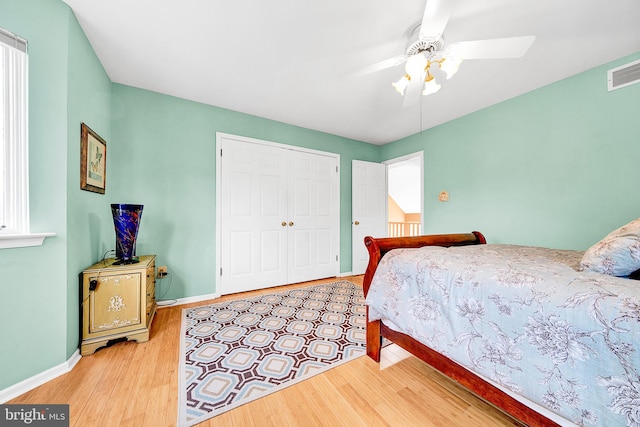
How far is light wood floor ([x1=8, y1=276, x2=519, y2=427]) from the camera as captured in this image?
115 centimetres

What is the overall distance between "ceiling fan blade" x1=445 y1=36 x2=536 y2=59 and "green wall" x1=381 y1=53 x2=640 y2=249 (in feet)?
4.27

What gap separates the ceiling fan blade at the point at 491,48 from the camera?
146 centimetres

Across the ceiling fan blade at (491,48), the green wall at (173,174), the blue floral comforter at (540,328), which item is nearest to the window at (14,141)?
the green wall at (173,174)

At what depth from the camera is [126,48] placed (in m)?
1.93

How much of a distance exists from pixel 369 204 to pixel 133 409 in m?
3.73

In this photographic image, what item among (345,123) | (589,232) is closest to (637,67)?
(589,232)

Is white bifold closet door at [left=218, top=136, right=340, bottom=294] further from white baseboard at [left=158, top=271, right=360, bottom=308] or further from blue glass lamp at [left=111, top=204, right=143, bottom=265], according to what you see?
blue glass lamp at [left=111, top=204, right=143, bottom=265]

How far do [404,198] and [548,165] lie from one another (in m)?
4.33

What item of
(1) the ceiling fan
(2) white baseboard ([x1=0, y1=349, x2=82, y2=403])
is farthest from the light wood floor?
(1) the ceiling fan

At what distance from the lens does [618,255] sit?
926 millimetres

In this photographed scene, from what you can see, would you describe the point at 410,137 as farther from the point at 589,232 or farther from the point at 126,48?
the point at 126,48

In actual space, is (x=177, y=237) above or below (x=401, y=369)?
above

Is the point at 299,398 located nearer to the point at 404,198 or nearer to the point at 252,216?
the point at 252,216

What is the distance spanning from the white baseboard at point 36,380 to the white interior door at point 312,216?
7.47ft
